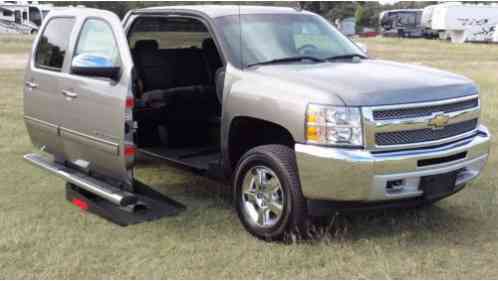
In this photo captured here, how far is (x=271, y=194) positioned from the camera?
4.64 metres

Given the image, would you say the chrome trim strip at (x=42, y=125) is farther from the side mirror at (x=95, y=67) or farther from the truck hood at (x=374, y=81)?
the truck hood at (x=374, y=81)

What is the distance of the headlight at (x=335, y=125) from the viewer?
413 centimetres

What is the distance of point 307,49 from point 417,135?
149 centimetres

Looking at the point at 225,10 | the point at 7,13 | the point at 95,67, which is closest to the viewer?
the point at 95,67

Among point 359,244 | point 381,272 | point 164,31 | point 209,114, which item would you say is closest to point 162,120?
point 209,114

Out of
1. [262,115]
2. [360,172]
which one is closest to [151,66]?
[262,115]

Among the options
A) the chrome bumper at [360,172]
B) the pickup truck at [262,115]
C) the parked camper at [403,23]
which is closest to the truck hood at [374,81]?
the pickup truck at [262,115]

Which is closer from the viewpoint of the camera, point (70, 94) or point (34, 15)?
point (70, 94)

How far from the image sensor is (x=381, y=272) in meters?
4.11

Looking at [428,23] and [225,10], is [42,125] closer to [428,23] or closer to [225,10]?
[225,10]

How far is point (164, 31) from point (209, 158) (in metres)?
1.69

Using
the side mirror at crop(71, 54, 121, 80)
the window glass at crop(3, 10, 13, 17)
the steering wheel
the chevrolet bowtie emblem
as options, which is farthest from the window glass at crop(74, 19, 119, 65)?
the window glass at crop(3, 10, 13, 17)

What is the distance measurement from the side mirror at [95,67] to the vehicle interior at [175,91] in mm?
1283

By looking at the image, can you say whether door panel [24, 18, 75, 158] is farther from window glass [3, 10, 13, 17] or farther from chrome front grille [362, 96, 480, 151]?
window glass [3, 10, 13, 17]
